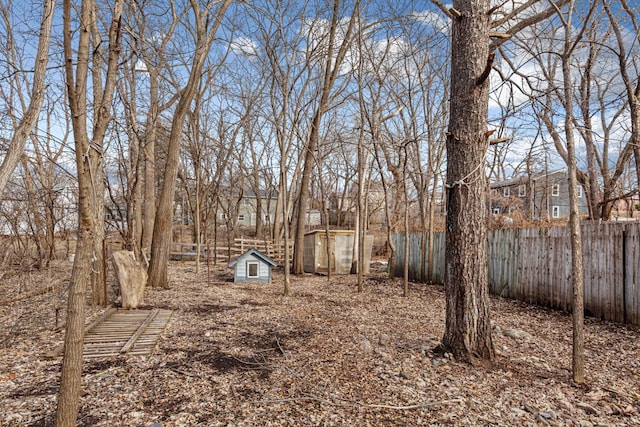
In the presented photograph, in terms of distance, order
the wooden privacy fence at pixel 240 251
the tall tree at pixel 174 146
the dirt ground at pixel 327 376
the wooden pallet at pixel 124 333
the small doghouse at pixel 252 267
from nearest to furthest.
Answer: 1. the dirt ground at pixel 327 376
2. the wooden pallet at pixel 124 333
3. the tall tree at pixel 174 146
4. the small doghouse at pixel 252 267
5. the wooden privacy fence at pixel 240 251

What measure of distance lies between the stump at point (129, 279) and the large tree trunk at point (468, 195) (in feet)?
18.1

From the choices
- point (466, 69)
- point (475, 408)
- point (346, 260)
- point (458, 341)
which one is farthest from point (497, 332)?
point (346, 260)

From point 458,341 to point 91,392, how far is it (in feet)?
11.3

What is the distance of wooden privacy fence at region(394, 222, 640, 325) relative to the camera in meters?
5.41

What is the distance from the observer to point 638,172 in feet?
24.5

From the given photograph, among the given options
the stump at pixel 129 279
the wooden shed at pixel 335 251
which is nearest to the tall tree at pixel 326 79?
the wooden shed at pixel 335 251

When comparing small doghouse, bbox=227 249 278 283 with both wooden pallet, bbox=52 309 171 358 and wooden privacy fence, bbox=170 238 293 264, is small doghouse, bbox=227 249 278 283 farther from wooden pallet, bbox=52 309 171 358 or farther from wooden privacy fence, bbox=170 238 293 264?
wooden privacy fence, bbox=170 238 293 264

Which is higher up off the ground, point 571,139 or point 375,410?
point 571,139

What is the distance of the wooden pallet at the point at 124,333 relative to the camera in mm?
4156

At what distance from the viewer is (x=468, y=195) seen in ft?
12.5

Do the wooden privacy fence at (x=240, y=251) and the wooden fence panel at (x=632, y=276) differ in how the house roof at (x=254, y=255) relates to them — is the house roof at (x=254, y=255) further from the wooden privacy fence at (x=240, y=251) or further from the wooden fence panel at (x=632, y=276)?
the wooden fence panel at (x=632, y=276)

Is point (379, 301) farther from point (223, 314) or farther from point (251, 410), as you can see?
point (251, 410)

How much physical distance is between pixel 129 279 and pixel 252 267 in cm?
403

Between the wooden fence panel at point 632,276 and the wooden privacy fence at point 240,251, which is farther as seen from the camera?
the wooden privacy fence at point 240,251
